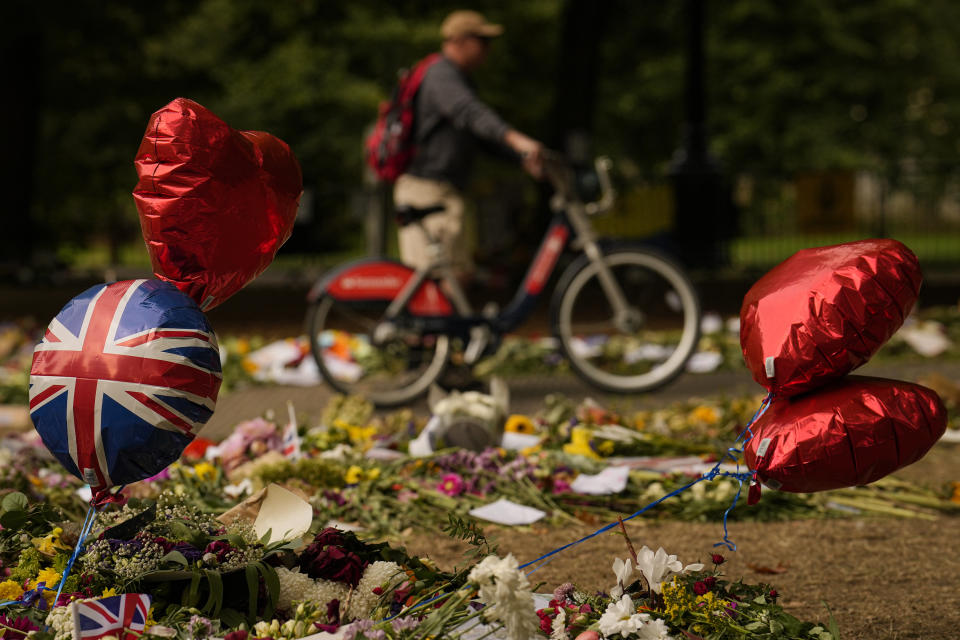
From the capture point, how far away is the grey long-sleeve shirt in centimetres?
602

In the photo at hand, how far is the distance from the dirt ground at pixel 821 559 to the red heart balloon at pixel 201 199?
1182 millimetres

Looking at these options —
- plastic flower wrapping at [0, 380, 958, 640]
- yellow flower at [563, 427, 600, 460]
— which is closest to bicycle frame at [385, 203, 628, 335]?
yellow flower at [563, 427, 600, 460]

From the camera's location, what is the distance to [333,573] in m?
2.53

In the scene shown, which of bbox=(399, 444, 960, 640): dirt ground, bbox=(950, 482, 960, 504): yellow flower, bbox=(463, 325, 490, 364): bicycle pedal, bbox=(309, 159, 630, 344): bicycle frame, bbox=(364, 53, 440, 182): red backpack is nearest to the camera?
bbox=(399, 444, 960, 640): dirt ground

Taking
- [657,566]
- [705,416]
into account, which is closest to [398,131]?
[705,416]

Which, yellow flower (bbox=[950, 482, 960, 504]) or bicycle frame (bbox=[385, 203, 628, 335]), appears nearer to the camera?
yellow flower (bbox=[950, 482, 960, 504])

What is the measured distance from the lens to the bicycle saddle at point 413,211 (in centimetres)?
628

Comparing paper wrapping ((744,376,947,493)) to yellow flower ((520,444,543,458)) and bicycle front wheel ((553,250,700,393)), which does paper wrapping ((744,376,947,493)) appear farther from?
bicycle front wheel ((553,250,700,393))

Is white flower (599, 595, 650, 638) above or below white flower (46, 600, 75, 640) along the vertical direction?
below

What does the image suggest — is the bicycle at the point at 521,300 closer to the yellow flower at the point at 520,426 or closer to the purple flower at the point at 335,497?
the yellow flower at the point at 520,426

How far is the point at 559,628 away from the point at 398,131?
4331 millimetres

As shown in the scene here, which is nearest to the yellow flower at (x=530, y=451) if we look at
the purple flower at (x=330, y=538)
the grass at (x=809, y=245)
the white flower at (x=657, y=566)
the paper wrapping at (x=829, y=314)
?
the purple flower at (x=330, y=538)

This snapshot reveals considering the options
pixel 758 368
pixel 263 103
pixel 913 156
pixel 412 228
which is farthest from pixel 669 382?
pixel 913 156

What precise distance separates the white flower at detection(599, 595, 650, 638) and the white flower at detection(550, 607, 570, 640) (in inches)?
Result: 3.0
